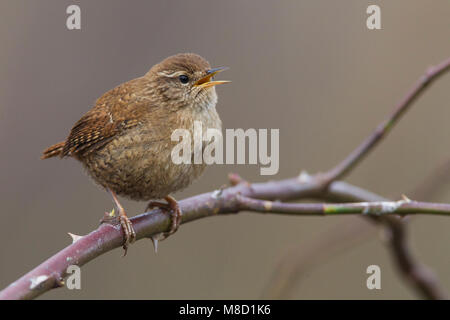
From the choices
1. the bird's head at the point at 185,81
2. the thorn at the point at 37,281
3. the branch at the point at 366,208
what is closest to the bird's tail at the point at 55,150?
the bird's head at the point at 185,81

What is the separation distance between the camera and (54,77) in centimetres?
583

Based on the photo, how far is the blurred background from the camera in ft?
18.3

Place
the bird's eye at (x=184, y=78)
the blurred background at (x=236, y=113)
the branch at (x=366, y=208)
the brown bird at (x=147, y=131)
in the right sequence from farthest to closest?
the blurred background at (x=236, y=113) < the bird's eye at (x=184, y=78) < the brown bird at (x=147, y=131) < the branch at (x=366, y=208)

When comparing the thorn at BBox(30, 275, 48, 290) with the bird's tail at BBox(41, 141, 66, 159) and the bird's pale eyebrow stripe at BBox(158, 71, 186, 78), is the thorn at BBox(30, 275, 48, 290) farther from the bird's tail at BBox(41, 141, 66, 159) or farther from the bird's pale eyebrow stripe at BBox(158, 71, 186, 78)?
the bird's pale eyebrow stripe at BBox(158, 71, 186, 78)

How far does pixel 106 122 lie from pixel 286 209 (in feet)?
4.00

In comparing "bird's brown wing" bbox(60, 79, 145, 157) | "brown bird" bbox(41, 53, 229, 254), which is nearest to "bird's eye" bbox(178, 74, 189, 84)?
"brown bird" bbox(41, 53, 229, 254)

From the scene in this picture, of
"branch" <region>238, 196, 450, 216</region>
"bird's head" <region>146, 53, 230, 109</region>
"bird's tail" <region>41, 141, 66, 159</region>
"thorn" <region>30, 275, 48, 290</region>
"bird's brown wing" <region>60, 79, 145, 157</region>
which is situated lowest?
"thorn" <region>30, 275, 48, 290</region>

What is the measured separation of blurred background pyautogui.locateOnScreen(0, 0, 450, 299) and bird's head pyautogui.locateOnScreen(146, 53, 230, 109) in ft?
7.74

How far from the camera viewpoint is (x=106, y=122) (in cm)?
323

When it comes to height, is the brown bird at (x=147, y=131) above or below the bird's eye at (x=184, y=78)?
below

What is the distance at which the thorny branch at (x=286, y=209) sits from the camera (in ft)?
6.49

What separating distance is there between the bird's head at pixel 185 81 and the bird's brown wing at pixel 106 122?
0.49 feet

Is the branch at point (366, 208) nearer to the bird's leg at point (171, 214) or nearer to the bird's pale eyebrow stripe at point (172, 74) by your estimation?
the bird's leg at point (171, 214)

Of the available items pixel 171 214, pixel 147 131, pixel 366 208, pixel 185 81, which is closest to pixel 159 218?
pixel 171 214
